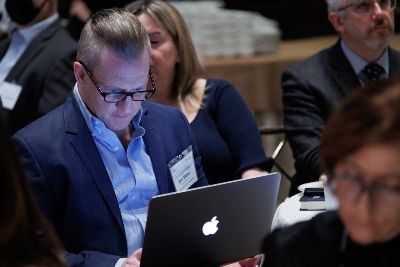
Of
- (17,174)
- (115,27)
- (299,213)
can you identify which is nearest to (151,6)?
(115,27)

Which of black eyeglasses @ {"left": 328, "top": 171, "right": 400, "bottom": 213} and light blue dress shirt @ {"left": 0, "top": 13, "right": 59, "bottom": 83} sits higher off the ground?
black eyeglasses @ {"left": 328, "top": 171, "right": 400, "bottom": 213}

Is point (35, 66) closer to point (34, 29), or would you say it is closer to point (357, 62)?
point (34, 29)

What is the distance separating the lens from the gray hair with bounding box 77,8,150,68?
3027mm

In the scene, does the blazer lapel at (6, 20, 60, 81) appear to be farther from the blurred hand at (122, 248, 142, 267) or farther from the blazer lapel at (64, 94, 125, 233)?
the blurred hand at (122, 248, 142, 267)

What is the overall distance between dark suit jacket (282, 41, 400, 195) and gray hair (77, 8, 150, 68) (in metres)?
1.27

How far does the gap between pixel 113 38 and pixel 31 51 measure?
6.31 ft

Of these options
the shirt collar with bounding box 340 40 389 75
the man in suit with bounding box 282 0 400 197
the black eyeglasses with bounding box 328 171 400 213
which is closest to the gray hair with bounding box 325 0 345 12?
the man in suit with bounding box 282 0 400 197

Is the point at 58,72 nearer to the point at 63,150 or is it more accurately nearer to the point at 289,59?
the point at 63,150

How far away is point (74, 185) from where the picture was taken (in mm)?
3000

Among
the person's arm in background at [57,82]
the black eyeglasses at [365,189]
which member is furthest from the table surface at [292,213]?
the person's arm in background at [57,82]

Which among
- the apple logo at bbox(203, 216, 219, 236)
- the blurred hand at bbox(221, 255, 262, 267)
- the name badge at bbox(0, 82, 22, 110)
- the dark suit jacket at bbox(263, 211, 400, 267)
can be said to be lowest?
the name badge at bbox(0, 82, 22, 110)

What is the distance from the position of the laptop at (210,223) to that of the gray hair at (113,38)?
563 millimetres

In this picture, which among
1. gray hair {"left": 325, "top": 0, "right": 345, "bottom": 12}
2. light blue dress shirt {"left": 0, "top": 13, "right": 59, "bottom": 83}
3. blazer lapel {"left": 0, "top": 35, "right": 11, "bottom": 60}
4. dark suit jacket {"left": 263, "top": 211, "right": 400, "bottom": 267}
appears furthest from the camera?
blazer lapel {"left": 0, "top": 35, "right": 11, "bottom": 60}

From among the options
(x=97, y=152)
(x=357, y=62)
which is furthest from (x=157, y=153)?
(x=357, y=62)
